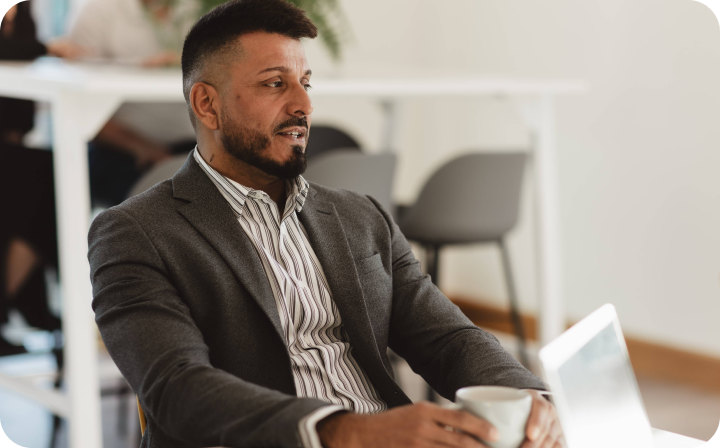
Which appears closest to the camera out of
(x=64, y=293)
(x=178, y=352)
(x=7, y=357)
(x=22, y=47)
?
(x=178, y=352)

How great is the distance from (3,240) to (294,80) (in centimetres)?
192

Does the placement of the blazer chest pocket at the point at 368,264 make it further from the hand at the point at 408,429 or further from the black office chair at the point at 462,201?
the black office chair at the point at 462,201

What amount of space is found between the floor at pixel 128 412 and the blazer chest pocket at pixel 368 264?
1.68 meters

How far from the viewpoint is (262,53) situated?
1310 millimetres

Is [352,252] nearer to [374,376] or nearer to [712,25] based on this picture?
[374,376]

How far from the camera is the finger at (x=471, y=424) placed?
0.85m

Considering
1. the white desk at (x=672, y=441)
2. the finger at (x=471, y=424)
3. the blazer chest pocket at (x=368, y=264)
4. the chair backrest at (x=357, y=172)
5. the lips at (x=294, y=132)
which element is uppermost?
the lips at (x=294, y=132)

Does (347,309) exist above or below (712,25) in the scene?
below

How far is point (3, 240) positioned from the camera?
2.85 metres

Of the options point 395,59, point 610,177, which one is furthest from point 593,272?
point 395,59

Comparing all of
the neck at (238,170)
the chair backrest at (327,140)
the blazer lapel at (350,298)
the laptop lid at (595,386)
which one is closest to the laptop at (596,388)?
the laptop lid at (595,386)

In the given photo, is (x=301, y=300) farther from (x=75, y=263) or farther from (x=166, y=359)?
(x=75, y=263)

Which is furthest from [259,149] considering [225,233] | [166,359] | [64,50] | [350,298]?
[64,50]

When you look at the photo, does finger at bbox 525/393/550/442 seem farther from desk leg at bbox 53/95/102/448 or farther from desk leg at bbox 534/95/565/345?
desk leg at bbox 534/95/565/345
